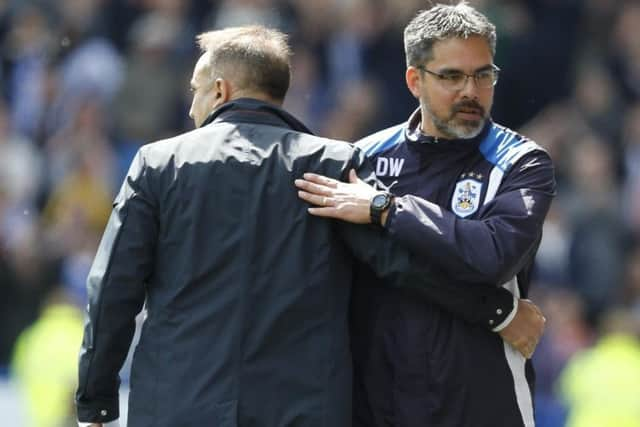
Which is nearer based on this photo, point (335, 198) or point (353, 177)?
point (335, 198)

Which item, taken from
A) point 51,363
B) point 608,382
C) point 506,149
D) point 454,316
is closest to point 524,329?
point 454,316

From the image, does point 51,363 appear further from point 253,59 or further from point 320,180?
point 320,180

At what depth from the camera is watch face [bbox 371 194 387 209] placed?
476cm

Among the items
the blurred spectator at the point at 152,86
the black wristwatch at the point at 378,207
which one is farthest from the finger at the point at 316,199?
the blurred spectator at the point at 152,86

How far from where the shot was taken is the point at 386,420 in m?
4.95

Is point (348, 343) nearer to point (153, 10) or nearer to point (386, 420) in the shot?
point (386, 420)

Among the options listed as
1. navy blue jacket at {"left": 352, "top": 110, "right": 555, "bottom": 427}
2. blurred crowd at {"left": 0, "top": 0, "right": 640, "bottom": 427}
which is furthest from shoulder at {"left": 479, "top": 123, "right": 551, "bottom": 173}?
blurred crowd at {"left": 0, "top": 0, "right": 640, "bottom": 427}

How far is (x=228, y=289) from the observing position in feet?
15.5

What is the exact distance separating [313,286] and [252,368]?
31 centimetres

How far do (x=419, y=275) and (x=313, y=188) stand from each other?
0.42m

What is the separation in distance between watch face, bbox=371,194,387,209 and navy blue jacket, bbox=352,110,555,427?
48mm

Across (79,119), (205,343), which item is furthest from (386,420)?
(79,119)

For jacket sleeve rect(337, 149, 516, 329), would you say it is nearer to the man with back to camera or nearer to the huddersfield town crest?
the man with back to camera

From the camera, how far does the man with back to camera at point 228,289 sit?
185 inches
